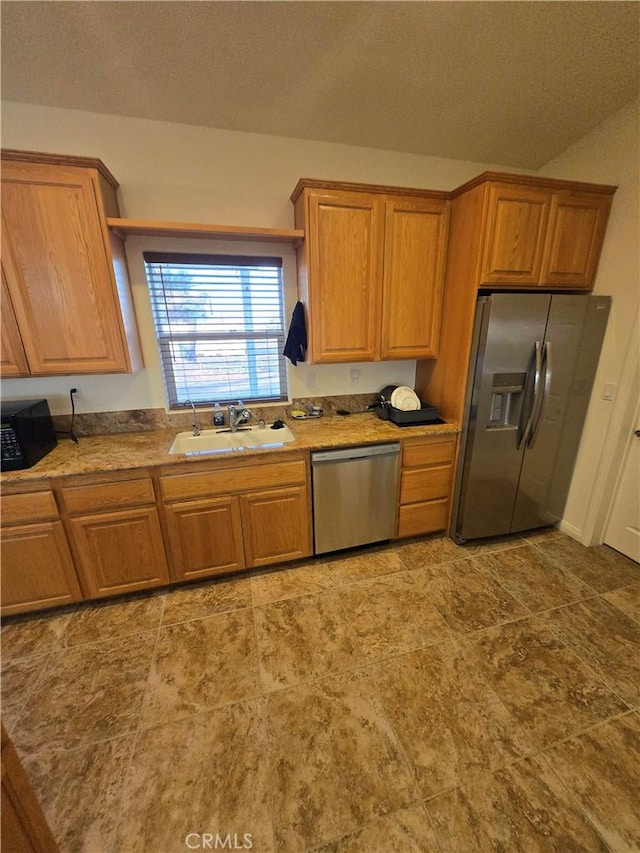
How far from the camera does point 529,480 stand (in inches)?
94.7

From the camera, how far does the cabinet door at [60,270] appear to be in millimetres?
1634

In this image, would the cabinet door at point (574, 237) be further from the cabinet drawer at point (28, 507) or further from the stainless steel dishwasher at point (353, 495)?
Result: the cabinet drawer at point (28, 507)

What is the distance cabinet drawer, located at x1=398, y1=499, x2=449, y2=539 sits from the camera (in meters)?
2.42

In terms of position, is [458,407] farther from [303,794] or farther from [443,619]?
[303,794]

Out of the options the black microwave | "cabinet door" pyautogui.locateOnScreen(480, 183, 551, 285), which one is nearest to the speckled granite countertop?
the black microwave

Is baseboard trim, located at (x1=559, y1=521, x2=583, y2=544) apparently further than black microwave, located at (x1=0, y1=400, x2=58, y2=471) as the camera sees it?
Yes

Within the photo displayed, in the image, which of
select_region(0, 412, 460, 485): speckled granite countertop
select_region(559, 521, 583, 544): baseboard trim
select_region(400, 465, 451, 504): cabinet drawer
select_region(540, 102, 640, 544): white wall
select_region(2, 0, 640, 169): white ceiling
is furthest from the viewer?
select_region(559, 521, 583, 544): baseboard trim

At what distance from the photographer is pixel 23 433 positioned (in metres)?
1.71

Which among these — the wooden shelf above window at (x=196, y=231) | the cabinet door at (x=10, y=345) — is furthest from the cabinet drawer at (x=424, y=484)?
the cabinet door at (x=10, y=345)

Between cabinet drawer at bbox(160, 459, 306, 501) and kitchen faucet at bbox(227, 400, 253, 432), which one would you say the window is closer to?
kitchen faucet at bbox(227, 400, 253, 432)

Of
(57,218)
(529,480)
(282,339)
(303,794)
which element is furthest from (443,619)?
(57,218)

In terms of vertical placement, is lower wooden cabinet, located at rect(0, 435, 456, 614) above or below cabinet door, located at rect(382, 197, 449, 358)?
below

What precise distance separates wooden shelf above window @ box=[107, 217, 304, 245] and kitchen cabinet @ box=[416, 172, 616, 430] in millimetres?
1056

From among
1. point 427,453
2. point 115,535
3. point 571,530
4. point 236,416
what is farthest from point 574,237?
Result: point 115,535
